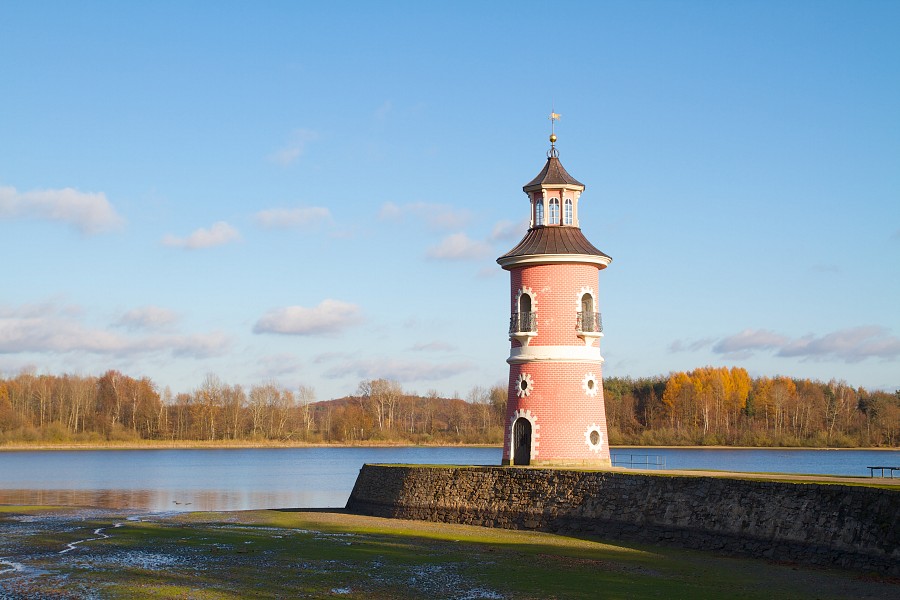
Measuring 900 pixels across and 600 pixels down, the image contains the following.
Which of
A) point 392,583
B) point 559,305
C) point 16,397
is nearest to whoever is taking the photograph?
point 392,583

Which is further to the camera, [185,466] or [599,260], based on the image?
Result: [185,466]

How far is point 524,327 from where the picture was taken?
31.2 m

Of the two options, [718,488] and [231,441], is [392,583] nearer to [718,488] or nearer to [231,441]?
[718,488]

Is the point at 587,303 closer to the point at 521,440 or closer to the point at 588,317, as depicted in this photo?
the point at 588,317

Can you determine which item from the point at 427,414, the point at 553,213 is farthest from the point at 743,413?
the point at 553,213

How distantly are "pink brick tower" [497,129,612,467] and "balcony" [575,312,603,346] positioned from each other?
30 millimetres

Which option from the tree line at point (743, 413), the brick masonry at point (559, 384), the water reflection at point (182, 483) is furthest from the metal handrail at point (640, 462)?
the tree line at point (743, 413)

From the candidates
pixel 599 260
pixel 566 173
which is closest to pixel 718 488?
pixel 599 260

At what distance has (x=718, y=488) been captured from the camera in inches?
906

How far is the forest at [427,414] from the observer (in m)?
97.7

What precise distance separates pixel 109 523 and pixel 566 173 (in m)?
17.3

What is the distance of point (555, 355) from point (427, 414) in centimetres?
9999

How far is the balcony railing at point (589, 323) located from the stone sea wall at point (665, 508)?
4.97 metres

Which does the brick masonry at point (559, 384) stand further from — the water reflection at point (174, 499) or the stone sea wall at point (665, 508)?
the water reflection at point (174, 499)
